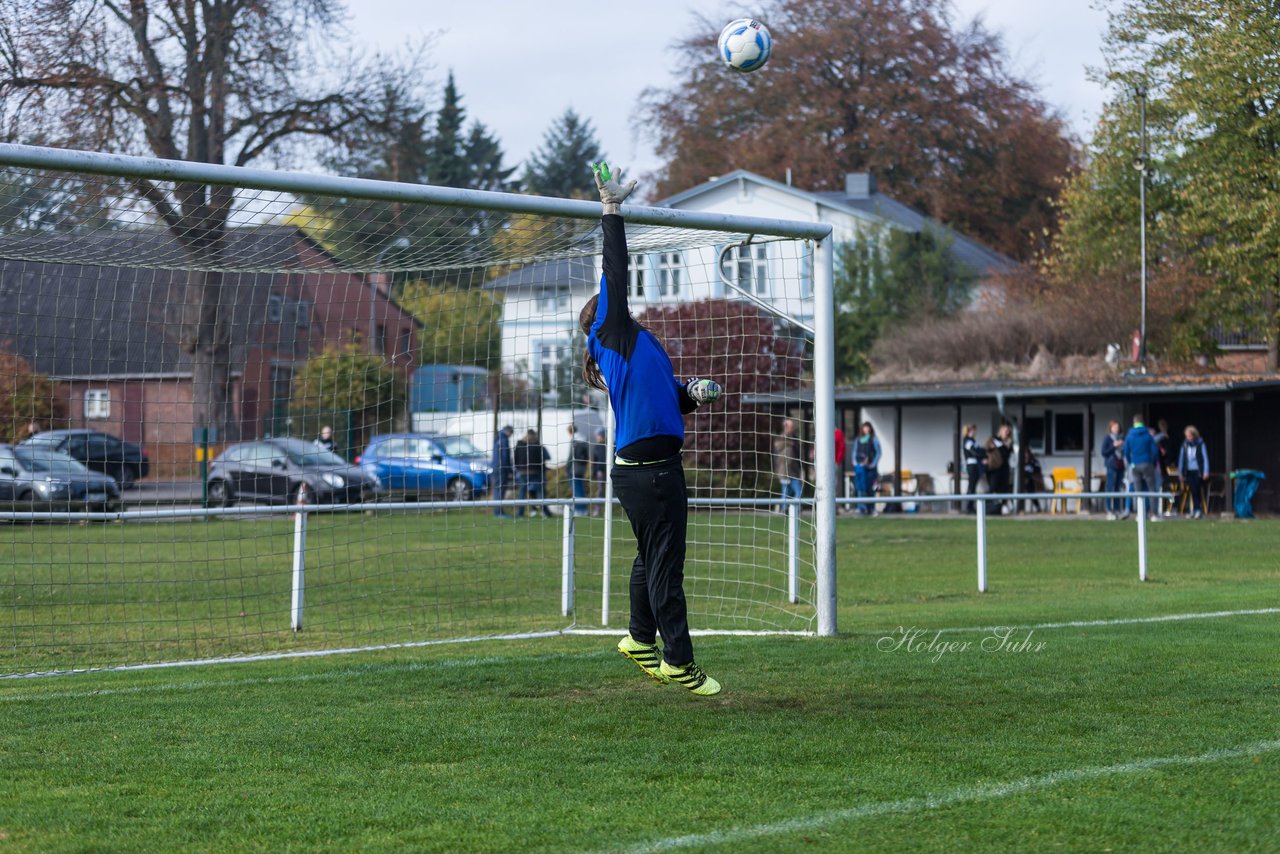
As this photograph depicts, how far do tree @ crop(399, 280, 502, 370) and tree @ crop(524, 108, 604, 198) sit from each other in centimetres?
4794

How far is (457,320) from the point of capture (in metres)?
21.0

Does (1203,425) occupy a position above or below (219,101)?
below

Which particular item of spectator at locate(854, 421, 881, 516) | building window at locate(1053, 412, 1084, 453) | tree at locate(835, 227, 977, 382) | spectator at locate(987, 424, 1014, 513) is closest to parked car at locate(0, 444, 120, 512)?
spectator at locate(854, 421, 881, 516)

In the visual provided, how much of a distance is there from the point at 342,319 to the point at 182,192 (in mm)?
5189

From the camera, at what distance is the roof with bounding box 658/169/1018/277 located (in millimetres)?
49125

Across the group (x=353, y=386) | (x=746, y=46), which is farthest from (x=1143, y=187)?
(x=746, y=46)

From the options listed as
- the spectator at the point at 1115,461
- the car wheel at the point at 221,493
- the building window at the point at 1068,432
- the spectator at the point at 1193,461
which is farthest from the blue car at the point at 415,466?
the building window at the point at 1068,432

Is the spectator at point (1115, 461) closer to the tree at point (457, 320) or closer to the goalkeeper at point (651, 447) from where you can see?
the tree at point (457, 320)

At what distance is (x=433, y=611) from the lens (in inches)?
513

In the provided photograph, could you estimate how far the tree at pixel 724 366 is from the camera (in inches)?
545

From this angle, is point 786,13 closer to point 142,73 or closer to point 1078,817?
point 142,73

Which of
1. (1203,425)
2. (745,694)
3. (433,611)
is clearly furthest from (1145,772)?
(1203,425)

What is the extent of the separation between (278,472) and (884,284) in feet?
111

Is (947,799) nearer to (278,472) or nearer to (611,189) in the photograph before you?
(611,189)
